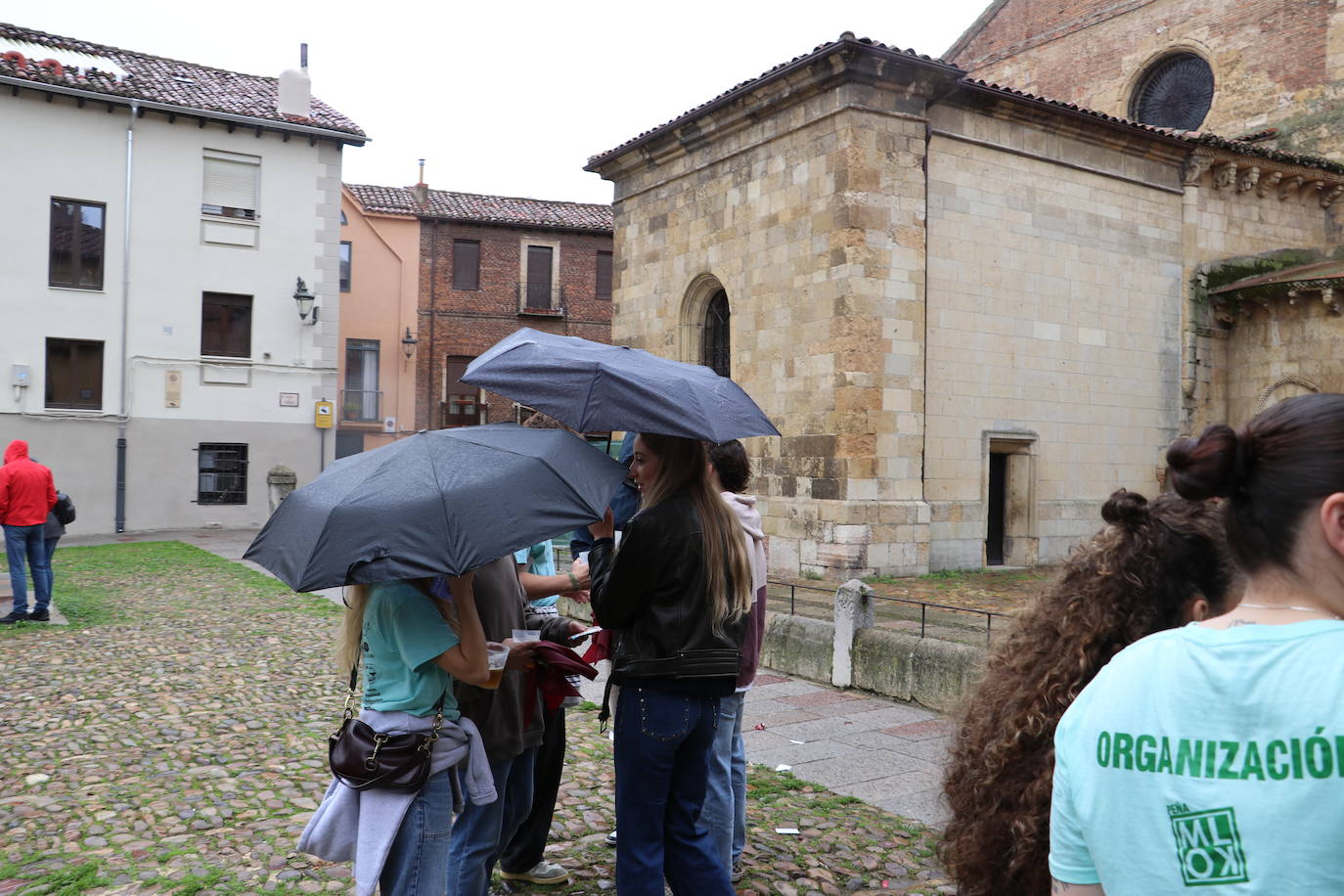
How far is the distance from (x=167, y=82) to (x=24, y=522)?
665 inches

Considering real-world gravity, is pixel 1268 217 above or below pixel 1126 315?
above

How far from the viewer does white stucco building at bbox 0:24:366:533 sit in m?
21.5

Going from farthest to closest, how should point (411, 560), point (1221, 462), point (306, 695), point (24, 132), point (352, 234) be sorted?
point (352, 234) → point (24, 132) → point (306, 695) → point (411, 560) → point (1221, 462)

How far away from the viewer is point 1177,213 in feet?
55.5

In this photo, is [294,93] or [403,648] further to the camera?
[294,93]

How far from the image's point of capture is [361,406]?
32.3 m

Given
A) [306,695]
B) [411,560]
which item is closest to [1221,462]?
[411,560]

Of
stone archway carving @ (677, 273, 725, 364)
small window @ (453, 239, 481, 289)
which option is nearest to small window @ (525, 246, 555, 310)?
small window @ (453, 239, 481, 289)

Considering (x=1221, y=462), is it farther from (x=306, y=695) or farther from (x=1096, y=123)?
(x=1096, y=123)

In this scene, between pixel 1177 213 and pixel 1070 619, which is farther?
pixel 1177 213

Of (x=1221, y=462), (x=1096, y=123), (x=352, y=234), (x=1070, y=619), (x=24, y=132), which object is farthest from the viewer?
(x=352, y=234)

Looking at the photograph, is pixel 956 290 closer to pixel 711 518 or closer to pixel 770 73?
pixel 770 73

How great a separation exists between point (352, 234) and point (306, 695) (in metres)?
26.5

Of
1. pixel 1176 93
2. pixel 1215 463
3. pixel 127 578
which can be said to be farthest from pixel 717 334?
pixel 1215 463
